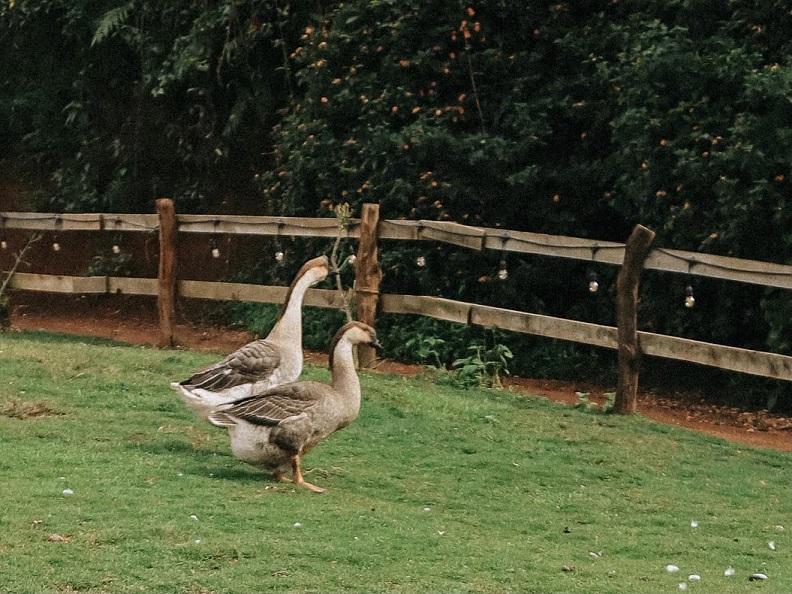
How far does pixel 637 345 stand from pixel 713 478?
6.81 ft

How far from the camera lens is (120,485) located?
23.5 ft

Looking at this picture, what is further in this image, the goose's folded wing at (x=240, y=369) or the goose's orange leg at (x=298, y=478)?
the goose's folded wing at (x=240, y=369)

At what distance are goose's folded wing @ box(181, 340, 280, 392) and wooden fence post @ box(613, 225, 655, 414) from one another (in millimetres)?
3223

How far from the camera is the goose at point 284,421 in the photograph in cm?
733

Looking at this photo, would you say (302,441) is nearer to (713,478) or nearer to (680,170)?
(713,478)

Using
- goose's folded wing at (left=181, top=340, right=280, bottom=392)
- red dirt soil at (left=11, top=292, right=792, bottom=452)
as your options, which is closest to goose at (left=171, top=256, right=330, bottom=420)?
goose's folded wing at (left=181, top=340, right=280, bottom=392)

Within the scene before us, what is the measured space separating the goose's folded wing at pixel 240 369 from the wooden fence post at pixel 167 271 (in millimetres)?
5323

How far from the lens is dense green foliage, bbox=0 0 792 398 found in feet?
38.6

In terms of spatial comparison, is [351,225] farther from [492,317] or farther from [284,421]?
[284,421]

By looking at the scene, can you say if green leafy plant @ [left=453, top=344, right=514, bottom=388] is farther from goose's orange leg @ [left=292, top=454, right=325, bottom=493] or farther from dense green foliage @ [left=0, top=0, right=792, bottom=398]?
goose's orange leg @ [left=292, top=454, right=325, bottom=493]

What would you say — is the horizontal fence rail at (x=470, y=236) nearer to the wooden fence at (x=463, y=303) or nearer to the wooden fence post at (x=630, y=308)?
the wooden fence at (x=463, y=303)

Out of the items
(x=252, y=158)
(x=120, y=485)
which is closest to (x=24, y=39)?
(x=252, y=158)

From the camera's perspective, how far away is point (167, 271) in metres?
14.0

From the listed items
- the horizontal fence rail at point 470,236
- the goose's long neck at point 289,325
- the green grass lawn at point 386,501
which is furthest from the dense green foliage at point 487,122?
the goose's long neck at point 289,325
